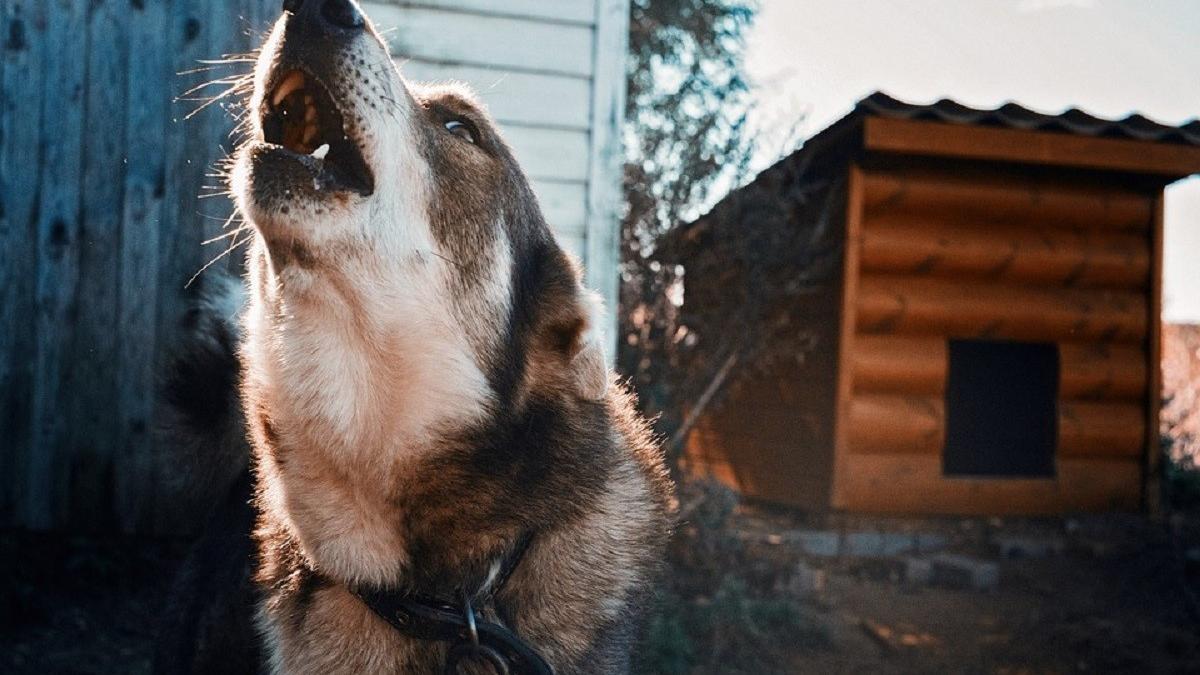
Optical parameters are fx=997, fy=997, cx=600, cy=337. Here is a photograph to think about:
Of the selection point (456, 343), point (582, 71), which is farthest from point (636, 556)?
point (582, 71)

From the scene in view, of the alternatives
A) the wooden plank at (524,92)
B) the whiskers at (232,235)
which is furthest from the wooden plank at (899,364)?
the whiskers at (232,235)

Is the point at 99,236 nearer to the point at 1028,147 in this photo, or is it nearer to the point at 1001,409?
the point at 1028,147

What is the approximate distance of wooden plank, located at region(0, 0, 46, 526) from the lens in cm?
443

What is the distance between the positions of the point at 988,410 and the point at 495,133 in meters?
6.90

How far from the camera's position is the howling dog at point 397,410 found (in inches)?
80.0

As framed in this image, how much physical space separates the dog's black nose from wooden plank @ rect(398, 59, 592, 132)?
2.70 meters

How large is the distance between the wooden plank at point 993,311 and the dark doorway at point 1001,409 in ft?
1.09

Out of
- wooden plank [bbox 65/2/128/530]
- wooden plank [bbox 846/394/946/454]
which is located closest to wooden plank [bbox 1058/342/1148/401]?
wooden plank [bbox 846/394/946/454]

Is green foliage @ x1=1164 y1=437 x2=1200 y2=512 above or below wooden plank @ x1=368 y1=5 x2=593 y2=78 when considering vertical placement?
below

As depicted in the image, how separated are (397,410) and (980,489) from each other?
20.0ft

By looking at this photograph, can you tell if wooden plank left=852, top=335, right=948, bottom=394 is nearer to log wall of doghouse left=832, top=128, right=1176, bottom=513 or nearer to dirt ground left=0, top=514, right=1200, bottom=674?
log wall of doghouse left=832, top=128, right=1176, bottom=513

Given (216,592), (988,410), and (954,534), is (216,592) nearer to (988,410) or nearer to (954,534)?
(954,534)

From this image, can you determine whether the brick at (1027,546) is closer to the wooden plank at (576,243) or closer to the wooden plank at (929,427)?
the wooden plank at (929,427)

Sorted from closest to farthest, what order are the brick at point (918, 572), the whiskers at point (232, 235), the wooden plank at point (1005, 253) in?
1. the whiskers at point (232, 235)
2. the brick at point (918, 572)
3. the wooden plank at point (1005, 253)
